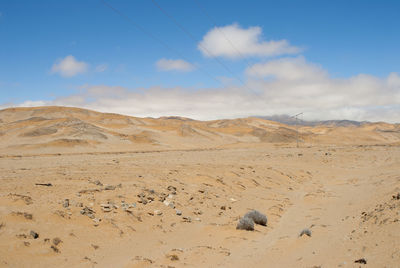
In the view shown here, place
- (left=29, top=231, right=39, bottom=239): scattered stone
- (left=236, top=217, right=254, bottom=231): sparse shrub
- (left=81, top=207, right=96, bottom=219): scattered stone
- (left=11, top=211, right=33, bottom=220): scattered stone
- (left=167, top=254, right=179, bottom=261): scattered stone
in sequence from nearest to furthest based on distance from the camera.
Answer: (left=167, top=254, right=179, bottom=261): scattered stone
(left=29, top=231, right=39, bottom=239): scattered stone
(left=11, top=211, right=33, bottom=220): scattered stone
(left=81, top=207, right=96, bottom=219): scattered stone
(left=236, top=217, right=254, bottom=231): sparse shrub

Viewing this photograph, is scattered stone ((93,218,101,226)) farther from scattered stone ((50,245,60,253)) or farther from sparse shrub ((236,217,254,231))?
sparse shrub ((236,217,254,231))

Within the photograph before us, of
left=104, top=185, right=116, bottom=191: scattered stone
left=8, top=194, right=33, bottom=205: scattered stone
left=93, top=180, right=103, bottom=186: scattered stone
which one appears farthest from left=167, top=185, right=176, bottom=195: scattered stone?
left=8, top=194, right=33, bottom=205: scattered stone

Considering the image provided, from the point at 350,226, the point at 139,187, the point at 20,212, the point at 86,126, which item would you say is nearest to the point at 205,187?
the point at 139,187

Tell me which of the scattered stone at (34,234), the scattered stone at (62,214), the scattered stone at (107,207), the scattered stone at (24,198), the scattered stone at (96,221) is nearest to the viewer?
the scattered stone at (34,234)

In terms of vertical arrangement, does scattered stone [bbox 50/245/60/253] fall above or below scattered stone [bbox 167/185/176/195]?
below

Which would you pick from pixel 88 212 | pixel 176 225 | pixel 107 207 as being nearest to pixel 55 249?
pixel 88 212

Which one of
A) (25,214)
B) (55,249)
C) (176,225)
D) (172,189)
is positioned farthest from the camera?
(172,189)

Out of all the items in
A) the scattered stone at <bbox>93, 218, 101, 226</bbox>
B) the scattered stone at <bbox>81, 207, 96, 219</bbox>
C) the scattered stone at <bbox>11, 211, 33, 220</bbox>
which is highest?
the scattered stone at <bbox>11, 211, 33, 220</bbox>

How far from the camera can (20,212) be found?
8719 millimetres

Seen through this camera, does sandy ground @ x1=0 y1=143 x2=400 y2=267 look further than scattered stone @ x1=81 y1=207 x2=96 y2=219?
No

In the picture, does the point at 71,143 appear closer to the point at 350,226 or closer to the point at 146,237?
the point at 146,237

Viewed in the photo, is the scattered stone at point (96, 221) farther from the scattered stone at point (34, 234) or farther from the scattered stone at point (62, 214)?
the scattered stone at point (34, 234)

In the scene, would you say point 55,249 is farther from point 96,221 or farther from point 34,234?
point 96,221

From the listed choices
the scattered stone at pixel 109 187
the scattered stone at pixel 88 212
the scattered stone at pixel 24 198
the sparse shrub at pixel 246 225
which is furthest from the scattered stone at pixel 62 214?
the sparse shrub at pixel 246 225
